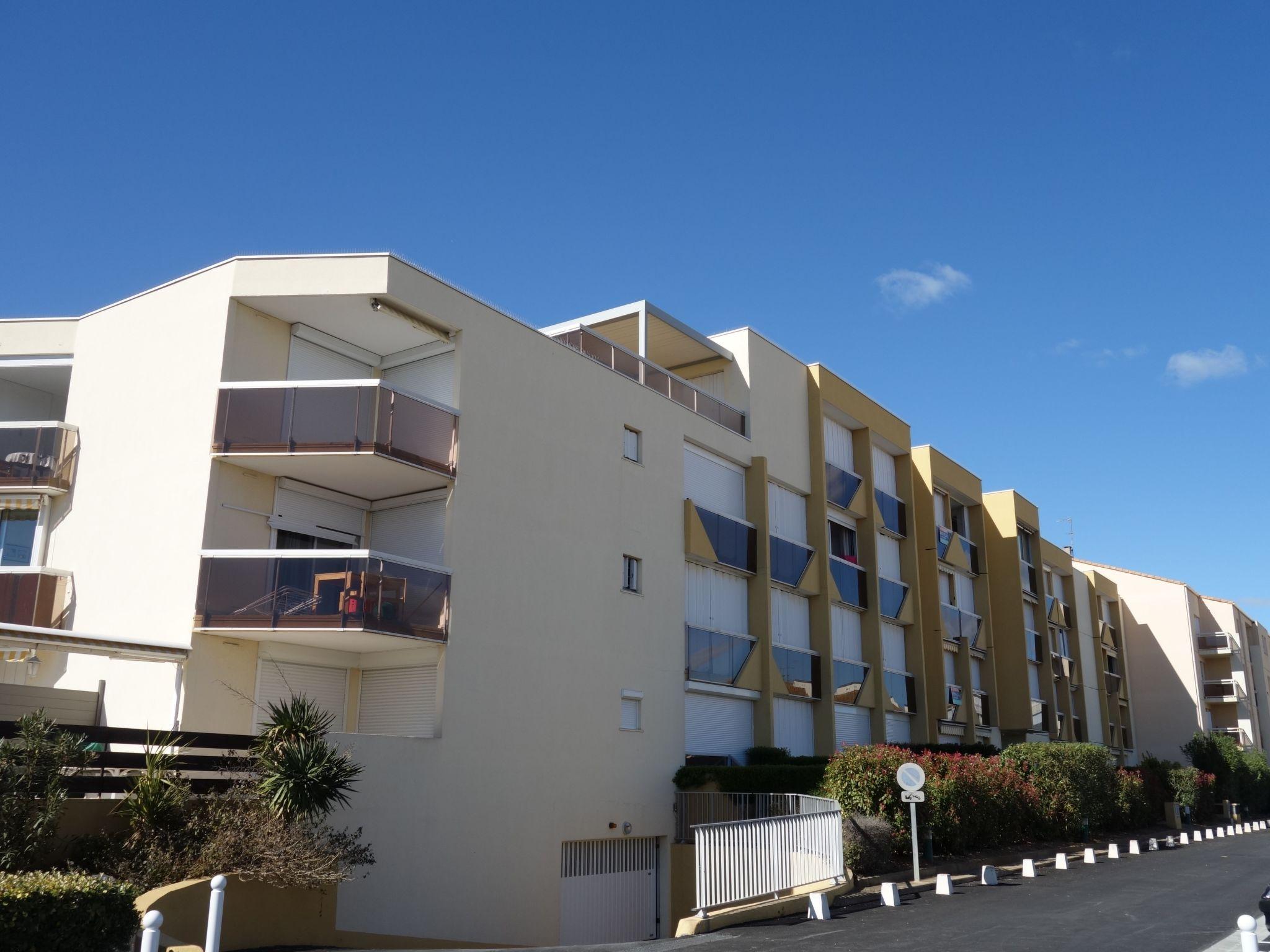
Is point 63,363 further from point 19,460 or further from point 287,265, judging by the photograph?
point 287,265

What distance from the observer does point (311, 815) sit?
1471cm

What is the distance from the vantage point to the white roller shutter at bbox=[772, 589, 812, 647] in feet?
92.6

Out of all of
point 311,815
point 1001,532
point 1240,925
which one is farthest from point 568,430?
point 1001,532

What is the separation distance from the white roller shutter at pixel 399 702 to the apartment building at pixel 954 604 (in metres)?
19.3

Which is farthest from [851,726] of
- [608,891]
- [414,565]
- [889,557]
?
[414,565]

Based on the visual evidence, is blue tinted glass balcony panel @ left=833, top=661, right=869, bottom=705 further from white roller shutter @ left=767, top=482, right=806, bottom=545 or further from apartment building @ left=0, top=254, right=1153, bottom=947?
white roller shutter @ left=767, top=482, right=806, bottom=545

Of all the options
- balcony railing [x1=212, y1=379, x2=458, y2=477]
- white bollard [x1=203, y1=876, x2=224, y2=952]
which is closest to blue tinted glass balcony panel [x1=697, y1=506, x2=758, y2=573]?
balcony railing [x1=212, y1=379, x2=458, y2=477]

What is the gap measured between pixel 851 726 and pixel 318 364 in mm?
17615

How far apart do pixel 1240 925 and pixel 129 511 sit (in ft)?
57.3

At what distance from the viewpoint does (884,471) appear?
117ft

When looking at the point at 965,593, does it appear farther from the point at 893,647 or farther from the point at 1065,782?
the point at 1065,782

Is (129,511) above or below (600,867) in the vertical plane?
above

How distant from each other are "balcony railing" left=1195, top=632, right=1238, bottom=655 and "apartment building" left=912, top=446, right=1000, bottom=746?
3350 centimetres

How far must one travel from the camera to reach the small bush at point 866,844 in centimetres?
1975
